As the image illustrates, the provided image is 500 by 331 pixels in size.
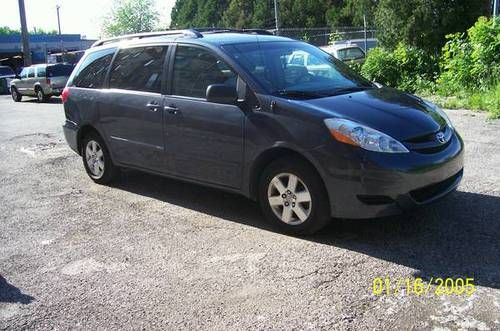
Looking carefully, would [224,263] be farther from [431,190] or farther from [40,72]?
[40,72]

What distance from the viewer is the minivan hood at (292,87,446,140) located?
448 centimetres

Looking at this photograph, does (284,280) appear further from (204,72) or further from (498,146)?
(498,146)

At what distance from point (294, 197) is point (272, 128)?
62cm

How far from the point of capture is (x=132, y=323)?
3.60 metres

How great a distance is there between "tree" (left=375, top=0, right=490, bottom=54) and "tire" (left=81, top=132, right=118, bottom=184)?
33.2ft

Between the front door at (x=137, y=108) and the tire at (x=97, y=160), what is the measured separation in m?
0.30

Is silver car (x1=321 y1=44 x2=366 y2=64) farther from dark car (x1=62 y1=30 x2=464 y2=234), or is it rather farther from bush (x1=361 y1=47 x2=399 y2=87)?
dark car (x1=62 y1=30 x2=464 y2=234)

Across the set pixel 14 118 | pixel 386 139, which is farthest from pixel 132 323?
pixel 14 118

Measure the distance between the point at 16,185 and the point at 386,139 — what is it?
204 inches

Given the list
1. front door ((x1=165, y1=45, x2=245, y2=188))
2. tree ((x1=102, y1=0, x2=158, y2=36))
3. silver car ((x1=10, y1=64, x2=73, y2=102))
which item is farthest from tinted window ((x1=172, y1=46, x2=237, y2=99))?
tree ((x1=102, y1=0, x2=158, y2=36))

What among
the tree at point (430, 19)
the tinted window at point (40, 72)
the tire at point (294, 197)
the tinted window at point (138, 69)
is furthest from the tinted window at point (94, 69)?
the tinted window at point (40, 72)

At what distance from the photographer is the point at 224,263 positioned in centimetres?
442

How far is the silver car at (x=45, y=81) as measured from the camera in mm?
23219

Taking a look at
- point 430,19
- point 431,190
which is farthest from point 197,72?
point 430,19
